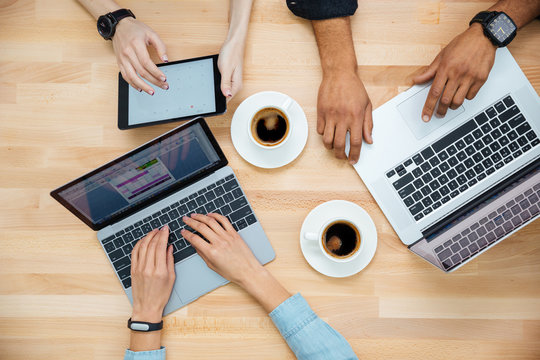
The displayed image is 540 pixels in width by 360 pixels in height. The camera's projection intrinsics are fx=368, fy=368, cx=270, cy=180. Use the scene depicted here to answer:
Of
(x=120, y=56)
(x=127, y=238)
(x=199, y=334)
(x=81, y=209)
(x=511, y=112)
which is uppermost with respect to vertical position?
(x=120, y=56)

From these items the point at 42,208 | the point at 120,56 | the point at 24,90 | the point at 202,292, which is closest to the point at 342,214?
the point at 202,292

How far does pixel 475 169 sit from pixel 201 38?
0.81m

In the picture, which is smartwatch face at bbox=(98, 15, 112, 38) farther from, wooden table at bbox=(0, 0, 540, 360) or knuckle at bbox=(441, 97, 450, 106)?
knuckle at bbox=(441, 97, 450, 106)

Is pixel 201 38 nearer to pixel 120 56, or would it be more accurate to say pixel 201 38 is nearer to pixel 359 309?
pixel 120 56

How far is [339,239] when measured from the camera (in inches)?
38.8

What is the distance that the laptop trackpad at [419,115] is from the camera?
97cm

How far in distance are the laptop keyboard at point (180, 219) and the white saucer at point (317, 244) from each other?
0.51ft

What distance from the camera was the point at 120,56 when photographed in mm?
979

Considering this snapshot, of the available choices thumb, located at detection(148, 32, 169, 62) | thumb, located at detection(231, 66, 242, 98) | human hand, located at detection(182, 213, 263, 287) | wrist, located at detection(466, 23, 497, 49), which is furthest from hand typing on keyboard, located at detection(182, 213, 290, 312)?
wrist, located at detection(466, 23, 497, 49)

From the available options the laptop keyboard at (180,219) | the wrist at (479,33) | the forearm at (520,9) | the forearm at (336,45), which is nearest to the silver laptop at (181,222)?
the laptop keyboard at (180,219)

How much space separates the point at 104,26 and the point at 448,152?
966 millimetres

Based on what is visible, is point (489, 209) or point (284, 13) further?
point (284, 13)

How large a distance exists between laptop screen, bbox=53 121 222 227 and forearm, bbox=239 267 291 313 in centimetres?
31

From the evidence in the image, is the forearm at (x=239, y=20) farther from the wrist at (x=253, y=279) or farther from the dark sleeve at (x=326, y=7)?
the wrist at (x=253, y=279)
